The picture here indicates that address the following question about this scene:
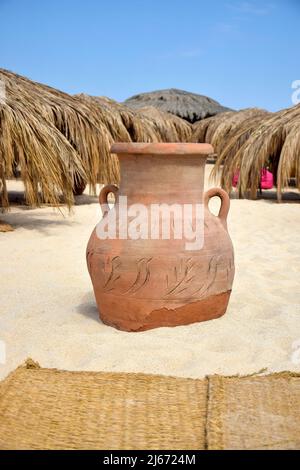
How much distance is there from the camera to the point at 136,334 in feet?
8.87

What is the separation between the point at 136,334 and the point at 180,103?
19.0m

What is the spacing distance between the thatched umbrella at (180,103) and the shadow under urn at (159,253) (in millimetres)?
17494

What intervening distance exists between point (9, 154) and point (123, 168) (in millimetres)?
2719

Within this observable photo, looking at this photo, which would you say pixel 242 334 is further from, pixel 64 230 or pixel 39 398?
pixel 64 230

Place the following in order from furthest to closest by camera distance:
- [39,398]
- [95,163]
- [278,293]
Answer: [95,163], [278,293], [39,398]

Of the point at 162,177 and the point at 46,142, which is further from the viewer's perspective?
the point at 46,142

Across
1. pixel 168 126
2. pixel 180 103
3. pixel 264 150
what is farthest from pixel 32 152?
pixel 180 103

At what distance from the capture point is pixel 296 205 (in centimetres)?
799

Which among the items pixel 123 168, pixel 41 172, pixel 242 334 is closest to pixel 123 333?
pixel 242 334
